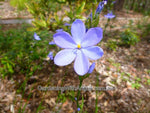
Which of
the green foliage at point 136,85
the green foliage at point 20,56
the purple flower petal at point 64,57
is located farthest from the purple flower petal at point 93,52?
the green foliage at point 136,85

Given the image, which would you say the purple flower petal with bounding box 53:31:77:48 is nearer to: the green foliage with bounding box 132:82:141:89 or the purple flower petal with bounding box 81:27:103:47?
the purple flower petal with bounding box 81:27:103:47

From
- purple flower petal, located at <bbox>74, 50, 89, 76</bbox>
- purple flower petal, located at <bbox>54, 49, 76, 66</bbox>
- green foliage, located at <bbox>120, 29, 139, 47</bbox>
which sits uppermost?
purple flower petal, located at <bbox>54, 49, 76, 66</bbox>

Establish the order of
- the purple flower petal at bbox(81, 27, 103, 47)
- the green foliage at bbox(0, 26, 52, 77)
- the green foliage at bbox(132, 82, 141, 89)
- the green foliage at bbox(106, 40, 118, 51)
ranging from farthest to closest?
the green foliage at bbox(106, 40, 118, 51)
the green foliage at bbox(132, 82, 141, 89)
the green foliage at bbox(0, 26, 52, 77)
the purple flower petal at bbox(81, 27, 103, 47)

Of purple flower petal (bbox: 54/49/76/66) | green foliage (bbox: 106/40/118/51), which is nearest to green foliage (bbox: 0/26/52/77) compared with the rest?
purple flower petal (bbox: 54/49/76/66)

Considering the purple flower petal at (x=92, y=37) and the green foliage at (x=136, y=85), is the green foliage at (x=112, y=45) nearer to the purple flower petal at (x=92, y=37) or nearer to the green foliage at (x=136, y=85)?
the green foliage at (x=136, y=85)

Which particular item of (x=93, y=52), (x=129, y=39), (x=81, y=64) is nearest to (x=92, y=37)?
(x=93, y=52)

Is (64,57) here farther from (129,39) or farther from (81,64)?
(129,39)

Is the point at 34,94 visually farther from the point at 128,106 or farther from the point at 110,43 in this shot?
the point at 110,43
